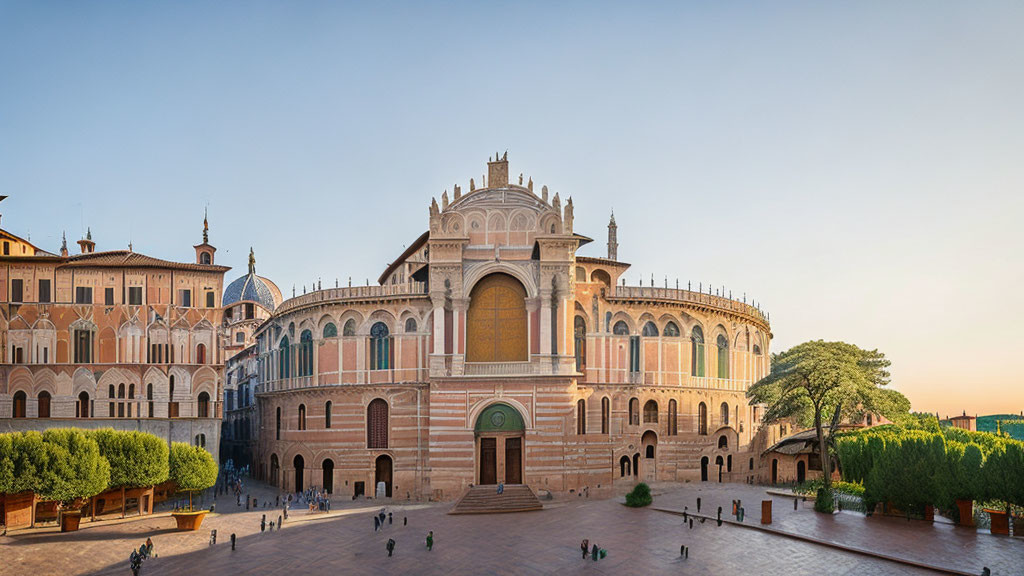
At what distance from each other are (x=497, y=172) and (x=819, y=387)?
83.1 feet

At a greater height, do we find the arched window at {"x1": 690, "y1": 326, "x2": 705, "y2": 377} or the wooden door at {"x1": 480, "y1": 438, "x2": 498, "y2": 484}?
the arched window at {"x1": 690, "y1": 326, "x2": 705, "y2": 377}

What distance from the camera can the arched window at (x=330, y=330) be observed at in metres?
57.9

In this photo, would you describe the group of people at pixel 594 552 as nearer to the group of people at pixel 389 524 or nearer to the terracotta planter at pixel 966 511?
the group of people at pixel 389 524

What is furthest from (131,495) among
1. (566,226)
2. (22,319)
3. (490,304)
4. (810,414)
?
(810,414)

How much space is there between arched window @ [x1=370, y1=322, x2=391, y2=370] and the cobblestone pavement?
1206 centimetres

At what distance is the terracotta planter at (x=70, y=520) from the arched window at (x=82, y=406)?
13782 mm

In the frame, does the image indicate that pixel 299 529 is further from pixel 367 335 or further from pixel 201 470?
pixel 367 335

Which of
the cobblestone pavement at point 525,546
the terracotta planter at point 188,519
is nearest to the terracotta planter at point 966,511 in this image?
the cobblestone pavement at point 525,546

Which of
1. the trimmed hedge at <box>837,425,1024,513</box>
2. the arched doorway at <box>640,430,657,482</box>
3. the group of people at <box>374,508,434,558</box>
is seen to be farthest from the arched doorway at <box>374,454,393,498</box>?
the trimmed hedge at <box>837,425,1024,513</box>

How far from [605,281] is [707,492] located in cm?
1721

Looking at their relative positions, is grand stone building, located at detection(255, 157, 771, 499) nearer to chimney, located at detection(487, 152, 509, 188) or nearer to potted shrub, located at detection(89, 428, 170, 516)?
chimney, located at detection(487, 152, 509, 188)

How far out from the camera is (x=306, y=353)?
5938 centimetres

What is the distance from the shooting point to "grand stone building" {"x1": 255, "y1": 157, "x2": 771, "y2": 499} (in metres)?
52.8

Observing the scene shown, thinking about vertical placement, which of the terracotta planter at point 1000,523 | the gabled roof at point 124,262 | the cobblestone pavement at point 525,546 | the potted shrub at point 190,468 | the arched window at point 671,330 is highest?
the gabled roof at point 124,262
